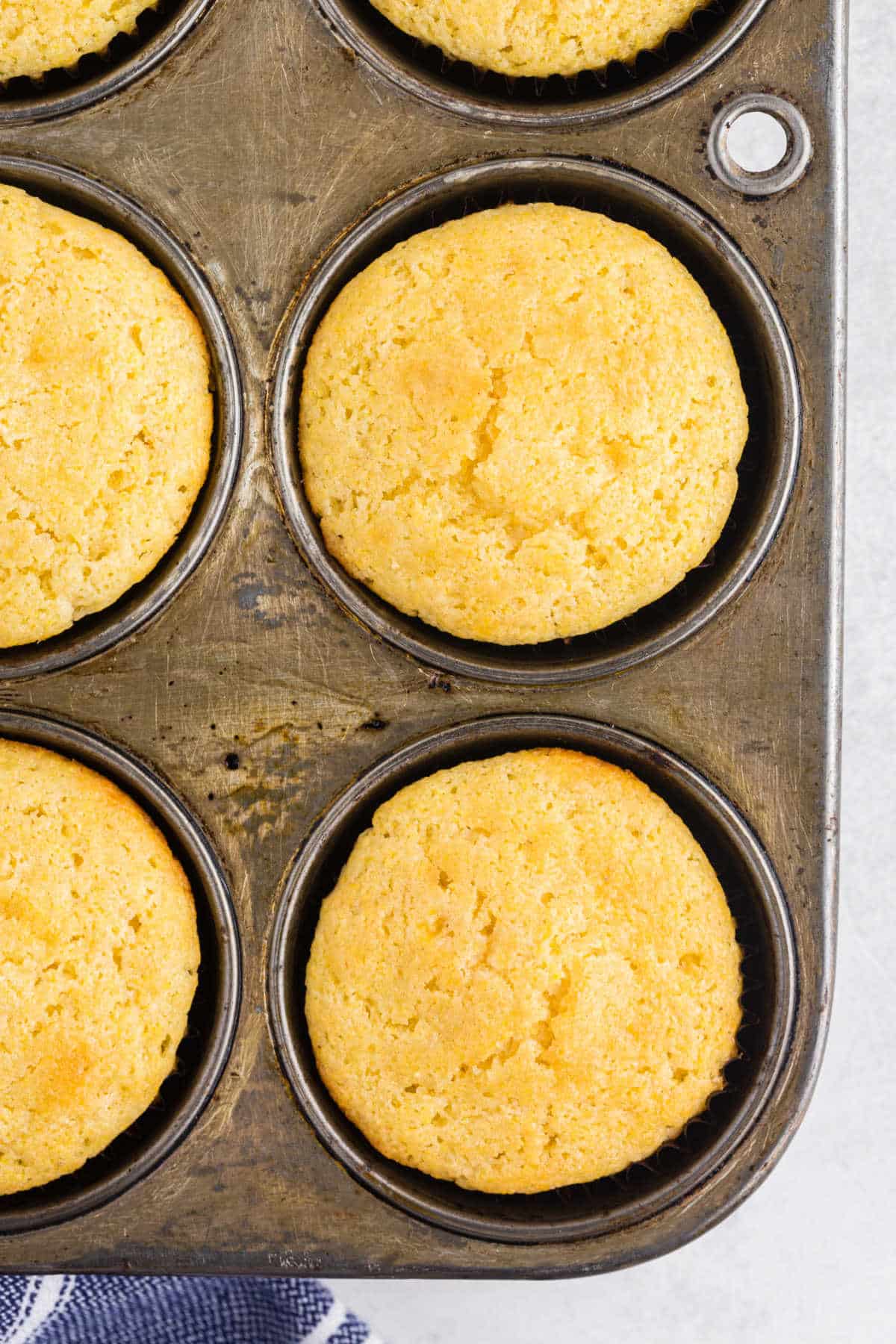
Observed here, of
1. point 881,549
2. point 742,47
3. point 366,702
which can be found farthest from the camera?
point 881,549

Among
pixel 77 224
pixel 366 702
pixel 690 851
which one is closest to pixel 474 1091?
pixel 690 851

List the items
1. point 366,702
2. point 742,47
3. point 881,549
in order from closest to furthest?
1. point 742,47
2. point 366,702
3. point 881,549

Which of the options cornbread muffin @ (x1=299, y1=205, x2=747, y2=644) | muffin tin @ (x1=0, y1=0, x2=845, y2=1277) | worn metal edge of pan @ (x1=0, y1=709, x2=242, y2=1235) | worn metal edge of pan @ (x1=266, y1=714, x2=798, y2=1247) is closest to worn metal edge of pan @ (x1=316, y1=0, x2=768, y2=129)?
muffin tin @ (x1=0, y1=0, x2=845, y2=1277)

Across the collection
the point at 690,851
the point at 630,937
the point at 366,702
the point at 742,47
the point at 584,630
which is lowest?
the point at 630,937

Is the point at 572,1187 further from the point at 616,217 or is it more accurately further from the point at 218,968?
the point at 616,217

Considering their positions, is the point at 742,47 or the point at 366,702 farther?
the point at 366,702

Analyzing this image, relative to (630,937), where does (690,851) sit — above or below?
above

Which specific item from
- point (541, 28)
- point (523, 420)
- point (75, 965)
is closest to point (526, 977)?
point (75, 965)

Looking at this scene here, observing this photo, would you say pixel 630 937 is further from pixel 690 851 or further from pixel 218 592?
pixel 218 592

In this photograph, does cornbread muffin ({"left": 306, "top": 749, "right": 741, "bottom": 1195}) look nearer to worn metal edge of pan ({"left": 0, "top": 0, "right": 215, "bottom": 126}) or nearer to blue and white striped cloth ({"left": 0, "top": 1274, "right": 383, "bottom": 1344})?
blue and white striped cloth ({"left": 0, "top": 1274, "right": 383, "bottom": 1344})

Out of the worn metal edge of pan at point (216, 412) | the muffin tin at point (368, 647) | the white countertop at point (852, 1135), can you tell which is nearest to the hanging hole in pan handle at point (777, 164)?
the muffin tin at point (368, 647)
